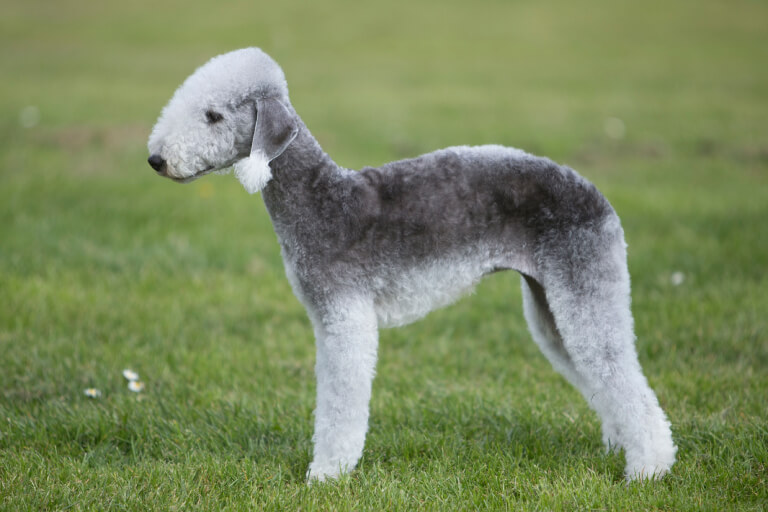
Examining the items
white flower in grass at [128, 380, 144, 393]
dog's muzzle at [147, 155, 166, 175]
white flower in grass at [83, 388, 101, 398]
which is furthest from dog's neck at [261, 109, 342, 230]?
white flower in grass at [83, 388, 101, 398]

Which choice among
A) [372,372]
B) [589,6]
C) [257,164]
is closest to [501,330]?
[372,372]

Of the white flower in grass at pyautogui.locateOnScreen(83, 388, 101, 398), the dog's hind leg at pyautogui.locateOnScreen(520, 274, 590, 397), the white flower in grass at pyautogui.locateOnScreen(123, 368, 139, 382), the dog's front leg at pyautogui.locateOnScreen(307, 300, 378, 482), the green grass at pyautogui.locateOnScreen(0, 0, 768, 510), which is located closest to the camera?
the dog's front leg at pyautogui.locateOnScreen(307, 300, 378, 482)

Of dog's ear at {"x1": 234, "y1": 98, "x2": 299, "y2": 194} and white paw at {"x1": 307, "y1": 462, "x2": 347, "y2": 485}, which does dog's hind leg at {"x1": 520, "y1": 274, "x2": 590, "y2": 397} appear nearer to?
white paw at {"x1": 307, "y1": 462, "x2": 347, "y2": 485}

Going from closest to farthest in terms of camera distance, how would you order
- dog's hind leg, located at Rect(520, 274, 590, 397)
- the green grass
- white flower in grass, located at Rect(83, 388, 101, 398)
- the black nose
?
the black nose
the green grass
dog's hind leg, located at Rect(520, 274, 590, 397)
white flower in grass, located at Rect(83, 388, 101, 398)

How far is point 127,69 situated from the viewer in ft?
59.3

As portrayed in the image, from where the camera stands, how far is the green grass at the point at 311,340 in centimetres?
348

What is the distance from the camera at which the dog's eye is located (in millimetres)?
3189

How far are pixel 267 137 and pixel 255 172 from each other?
0.64 feet

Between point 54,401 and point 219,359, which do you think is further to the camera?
point 219,359

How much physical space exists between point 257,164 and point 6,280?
13.1 feet

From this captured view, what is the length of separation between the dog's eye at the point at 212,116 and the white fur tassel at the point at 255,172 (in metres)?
0.23

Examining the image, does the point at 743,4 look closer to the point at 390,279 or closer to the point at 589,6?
the point at 589,6

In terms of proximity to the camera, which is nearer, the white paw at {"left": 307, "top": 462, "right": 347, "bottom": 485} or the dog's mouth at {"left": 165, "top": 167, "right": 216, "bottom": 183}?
the dog's mouth at {"left": 165, "top": 167, "right": 216, "bottom": 183}

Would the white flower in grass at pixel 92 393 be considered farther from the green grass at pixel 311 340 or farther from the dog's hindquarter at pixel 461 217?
the dog's hindquarter at pixel 461 217
